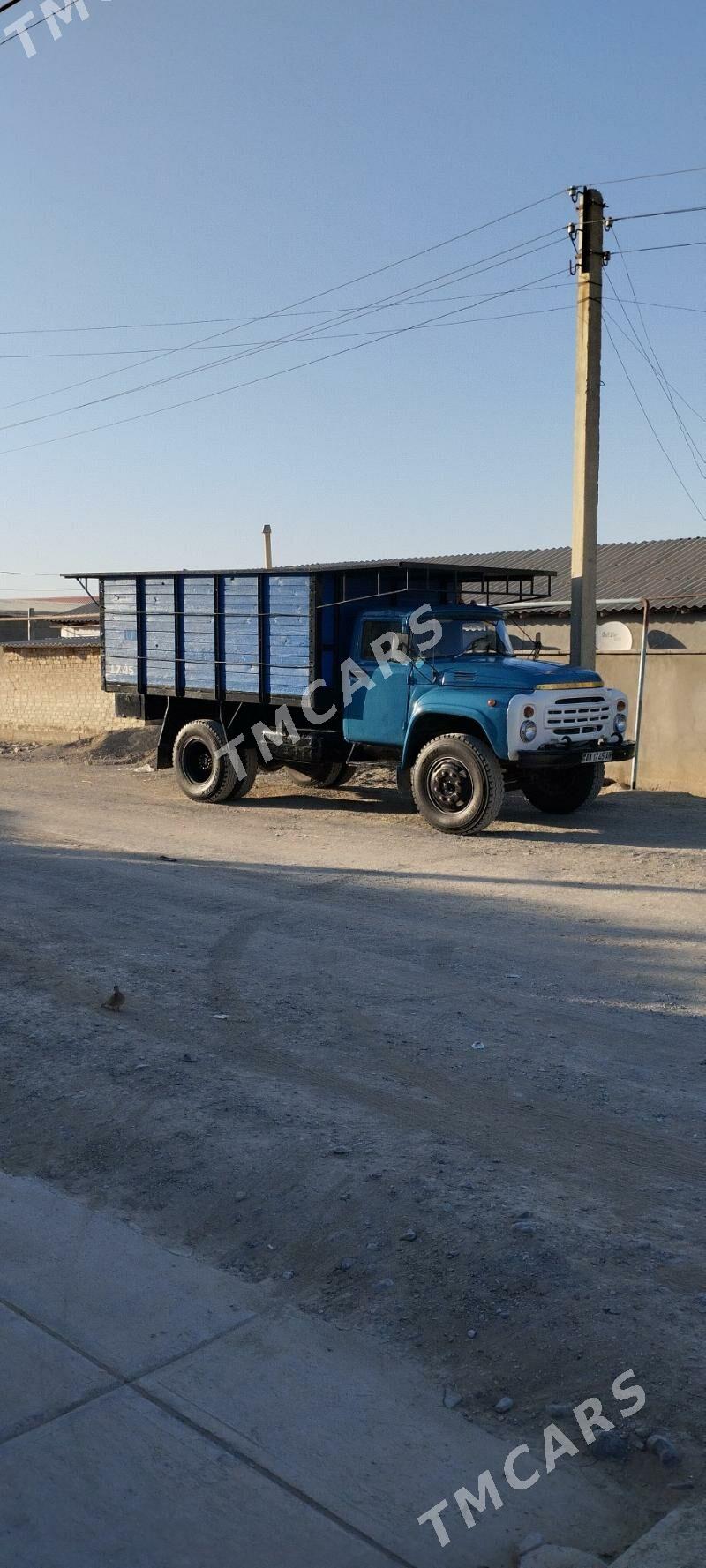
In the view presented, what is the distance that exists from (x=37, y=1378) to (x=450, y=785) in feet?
31.2

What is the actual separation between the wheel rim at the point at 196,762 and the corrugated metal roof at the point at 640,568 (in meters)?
5.14

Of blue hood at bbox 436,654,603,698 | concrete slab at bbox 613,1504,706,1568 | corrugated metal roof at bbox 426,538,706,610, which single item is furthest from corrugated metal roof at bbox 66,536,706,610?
concrete slab at bbox 613,1504,706,1568

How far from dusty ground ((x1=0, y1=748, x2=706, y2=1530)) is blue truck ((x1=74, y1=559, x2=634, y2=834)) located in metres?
1.89

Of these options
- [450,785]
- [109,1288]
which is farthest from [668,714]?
[109,1288]

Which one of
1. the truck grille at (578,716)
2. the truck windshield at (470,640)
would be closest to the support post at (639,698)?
the truck windshield at (470,640)

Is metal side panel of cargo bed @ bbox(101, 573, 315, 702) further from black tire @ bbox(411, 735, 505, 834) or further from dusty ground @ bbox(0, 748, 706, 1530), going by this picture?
dusty ground @ bbox(0, 748, 706, 1530)

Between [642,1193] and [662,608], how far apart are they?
47.4 ft

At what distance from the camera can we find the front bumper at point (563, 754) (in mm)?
11984

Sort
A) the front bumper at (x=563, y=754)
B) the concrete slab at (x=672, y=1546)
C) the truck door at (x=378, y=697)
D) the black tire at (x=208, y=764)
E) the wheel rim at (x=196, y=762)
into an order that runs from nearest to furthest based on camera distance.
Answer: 1. the concrete slab at (x=672, y=1546)
2. the front bumper at (x=563, y=754)
3. the truck door at (x=378, y=697)
4. the black tire at (x=208, y=764)
5. the wheel rim at (x=196, y=762)

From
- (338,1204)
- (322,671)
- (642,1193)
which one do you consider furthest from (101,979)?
(322,671)

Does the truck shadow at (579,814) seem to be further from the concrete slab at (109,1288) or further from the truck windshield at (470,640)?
the concrete slab at (109,1288)

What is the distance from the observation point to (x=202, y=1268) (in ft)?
12.6

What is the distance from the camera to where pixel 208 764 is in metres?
15.4

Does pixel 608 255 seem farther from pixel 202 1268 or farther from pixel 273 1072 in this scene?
pixel 202 1268
